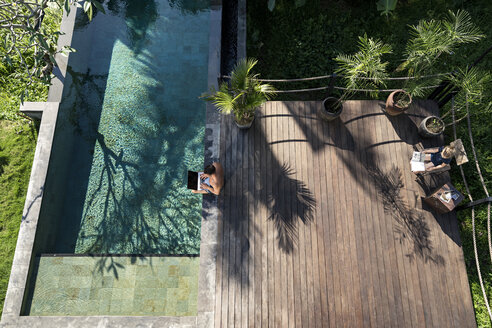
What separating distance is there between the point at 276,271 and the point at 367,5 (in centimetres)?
921

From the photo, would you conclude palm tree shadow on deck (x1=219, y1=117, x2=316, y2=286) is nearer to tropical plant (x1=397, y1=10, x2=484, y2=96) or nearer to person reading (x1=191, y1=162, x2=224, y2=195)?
person reading (x1=191, y1=162, x2=224, y2=195)

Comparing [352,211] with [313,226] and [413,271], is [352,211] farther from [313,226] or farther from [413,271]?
[413,271]

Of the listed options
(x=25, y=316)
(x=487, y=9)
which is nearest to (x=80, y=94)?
(x=25, y=316)

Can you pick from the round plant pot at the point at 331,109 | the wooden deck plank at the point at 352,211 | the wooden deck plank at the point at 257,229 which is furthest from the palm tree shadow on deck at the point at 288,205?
the round plant pot at the point at 331,109

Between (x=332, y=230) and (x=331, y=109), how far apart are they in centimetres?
295

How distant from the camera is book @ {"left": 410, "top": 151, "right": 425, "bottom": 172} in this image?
19.8ft

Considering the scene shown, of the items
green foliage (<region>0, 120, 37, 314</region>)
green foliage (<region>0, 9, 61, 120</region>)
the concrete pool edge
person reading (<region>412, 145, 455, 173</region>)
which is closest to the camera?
the concrete pool edge

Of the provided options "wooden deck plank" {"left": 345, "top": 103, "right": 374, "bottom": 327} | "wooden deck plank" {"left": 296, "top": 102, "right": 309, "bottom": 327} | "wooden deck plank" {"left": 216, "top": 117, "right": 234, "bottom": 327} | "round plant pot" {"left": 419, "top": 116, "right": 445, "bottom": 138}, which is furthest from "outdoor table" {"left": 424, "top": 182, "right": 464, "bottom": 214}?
"wooden deck plank" {"left": 216, "top": 117, "right": 234, "bottom": 327}

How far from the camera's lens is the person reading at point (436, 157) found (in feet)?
19.0

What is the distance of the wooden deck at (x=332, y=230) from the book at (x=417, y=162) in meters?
0.26

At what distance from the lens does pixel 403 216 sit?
604cm

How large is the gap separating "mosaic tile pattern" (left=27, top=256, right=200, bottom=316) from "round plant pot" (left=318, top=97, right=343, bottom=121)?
4.77m

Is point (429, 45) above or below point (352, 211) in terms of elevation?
above

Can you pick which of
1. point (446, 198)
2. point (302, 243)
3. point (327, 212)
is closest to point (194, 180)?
point (302, 243)
